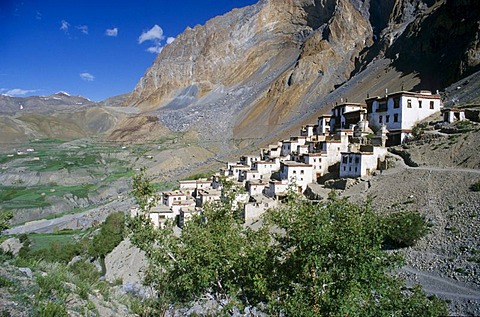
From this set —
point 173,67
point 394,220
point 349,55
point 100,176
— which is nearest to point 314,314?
point 394,220

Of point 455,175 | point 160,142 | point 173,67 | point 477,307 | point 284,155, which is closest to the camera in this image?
point 477,307

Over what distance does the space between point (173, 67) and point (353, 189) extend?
555 ft

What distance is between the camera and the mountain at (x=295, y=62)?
73688mm

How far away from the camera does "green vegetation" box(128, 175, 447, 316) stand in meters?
10.4

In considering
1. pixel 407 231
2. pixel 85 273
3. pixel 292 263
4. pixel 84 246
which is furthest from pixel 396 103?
pixel 84 246

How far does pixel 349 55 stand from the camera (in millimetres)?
115000

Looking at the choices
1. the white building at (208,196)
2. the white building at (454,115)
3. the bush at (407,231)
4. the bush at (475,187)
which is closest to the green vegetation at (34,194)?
the white building at (208,196)

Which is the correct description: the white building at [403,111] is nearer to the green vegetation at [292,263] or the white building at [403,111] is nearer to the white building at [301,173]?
the white building at [301,173]

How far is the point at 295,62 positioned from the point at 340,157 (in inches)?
4236

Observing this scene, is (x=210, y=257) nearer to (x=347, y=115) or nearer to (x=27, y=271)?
(x=27, y=271)

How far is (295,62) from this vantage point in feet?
454

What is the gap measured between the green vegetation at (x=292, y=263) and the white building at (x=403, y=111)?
26.1m

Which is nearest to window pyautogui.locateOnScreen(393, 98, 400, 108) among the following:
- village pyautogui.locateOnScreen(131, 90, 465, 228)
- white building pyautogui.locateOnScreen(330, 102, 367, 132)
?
village pyautogui.locateOnScreen(131, 90, 465, 228)

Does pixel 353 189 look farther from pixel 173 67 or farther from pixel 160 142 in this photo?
pixel 173 67
